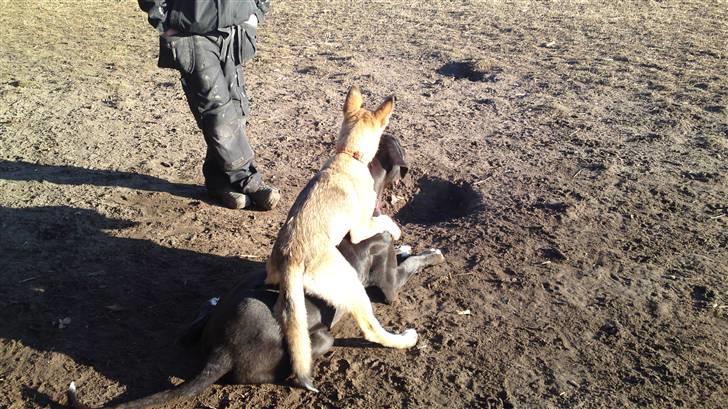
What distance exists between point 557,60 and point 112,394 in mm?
7013

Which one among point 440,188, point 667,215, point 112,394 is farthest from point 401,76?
point 112,394

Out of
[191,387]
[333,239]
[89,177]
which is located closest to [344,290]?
[333,239]

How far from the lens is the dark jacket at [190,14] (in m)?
4.70

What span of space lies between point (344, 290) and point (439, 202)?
235cm

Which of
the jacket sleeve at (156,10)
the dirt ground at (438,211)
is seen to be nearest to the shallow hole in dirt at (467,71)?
the dirt ground at (438,211)

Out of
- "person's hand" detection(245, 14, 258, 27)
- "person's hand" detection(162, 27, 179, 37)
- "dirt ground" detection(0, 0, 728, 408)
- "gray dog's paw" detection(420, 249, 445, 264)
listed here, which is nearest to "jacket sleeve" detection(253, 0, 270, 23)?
"person's hand" detection(245, 14, 258, 27)

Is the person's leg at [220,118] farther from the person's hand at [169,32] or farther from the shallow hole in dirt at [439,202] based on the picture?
the shallow hole in dirt at [439,202]

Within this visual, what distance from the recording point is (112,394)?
3.45m

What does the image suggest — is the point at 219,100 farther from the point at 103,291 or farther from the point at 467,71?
the point at 467,71

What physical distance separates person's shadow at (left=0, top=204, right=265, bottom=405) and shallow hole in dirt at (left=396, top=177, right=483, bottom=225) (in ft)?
5.12

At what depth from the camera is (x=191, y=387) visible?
10.7 ft

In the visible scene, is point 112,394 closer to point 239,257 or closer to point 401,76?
point 239,257

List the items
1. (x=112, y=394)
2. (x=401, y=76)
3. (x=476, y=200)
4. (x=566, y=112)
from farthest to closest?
(x=401, y=76)
(x=566, y=112)
(x=476, y=200)
(x=112, y=394)

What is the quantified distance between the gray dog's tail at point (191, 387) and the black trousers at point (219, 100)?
232 cm
